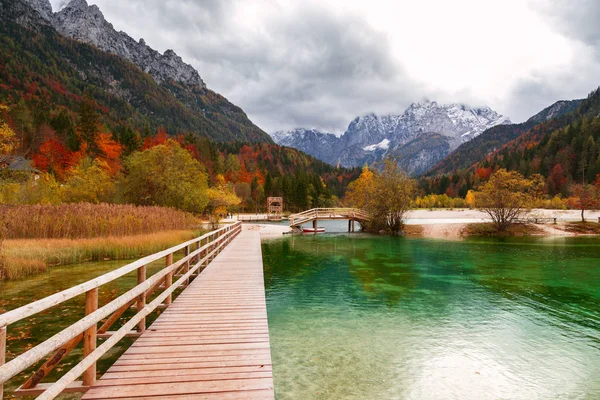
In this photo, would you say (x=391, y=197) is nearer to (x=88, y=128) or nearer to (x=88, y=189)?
(x=88, y=189)

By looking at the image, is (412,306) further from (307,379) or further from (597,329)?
(307,379)

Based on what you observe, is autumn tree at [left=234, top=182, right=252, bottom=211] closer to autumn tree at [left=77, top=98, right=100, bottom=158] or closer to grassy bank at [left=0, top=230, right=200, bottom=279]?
autumn tree at [left=77, top=98, right=100, bottom=158]

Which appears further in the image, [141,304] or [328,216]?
[328,216]

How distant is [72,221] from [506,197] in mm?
42490

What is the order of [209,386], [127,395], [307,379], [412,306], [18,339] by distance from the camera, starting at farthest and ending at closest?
1. [412,306]
2. [18,339]
3. [307,379]
4. [209,386]
5. [127,395]

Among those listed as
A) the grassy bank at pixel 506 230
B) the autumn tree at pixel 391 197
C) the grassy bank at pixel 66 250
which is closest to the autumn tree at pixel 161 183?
the grassy bank at pixel 66 250

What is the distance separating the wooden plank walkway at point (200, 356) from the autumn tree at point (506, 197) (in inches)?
1545

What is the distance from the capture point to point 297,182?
99688mm

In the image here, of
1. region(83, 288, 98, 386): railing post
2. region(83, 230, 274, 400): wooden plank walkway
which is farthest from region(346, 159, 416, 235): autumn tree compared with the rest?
region(83, 288, 98, 386): railing post

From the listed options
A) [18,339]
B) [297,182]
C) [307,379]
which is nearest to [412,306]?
[307,379]

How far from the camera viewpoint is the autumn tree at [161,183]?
37.5 m

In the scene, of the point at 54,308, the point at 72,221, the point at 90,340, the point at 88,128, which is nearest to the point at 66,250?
the point at 72,221

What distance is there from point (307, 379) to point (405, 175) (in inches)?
1407

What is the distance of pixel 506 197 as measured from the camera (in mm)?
39812
